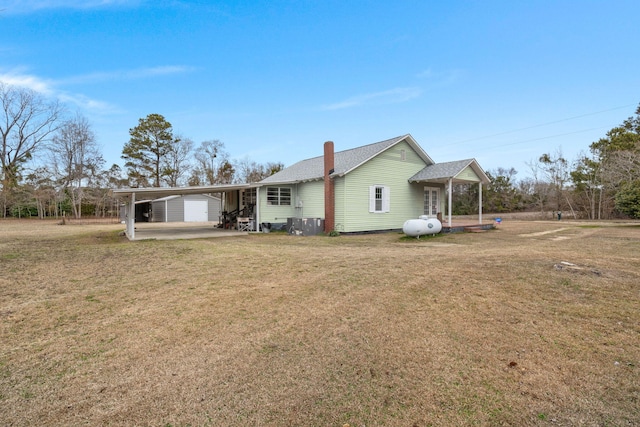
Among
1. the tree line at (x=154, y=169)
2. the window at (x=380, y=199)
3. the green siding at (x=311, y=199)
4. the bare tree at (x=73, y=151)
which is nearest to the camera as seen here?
the window at (x=380, y=199)

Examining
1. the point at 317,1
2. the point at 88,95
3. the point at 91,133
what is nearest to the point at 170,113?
the point at 91,133

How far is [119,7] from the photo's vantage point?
1252 cm

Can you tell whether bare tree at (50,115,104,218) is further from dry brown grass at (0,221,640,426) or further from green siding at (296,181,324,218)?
dry brown grass at (0,221,640,426)

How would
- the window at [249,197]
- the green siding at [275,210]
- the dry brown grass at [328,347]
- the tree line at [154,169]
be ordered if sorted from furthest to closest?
the tree line at [154,169]
the window at [249,197]
the green siding at [275,210]
the dry brown grass at [328,347]

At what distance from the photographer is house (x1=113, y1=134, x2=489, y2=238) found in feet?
50.9

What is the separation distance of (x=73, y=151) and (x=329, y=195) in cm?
3059

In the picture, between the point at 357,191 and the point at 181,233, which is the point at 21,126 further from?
the point at 357,191

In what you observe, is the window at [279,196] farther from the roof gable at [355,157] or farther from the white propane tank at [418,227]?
the white propane tank at [418,227]

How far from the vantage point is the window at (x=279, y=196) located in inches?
696

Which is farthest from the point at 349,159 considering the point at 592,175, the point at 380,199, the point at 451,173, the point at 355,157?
the point at 592,175

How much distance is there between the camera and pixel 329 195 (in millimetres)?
15469

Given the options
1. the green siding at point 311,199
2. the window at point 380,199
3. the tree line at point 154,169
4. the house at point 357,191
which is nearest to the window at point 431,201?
the house at point 357,191

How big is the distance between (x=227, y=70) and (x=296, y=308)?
1701 centimetres

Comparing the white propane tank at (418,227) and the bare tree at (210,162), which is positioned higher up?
the bare tree at (210,162)
